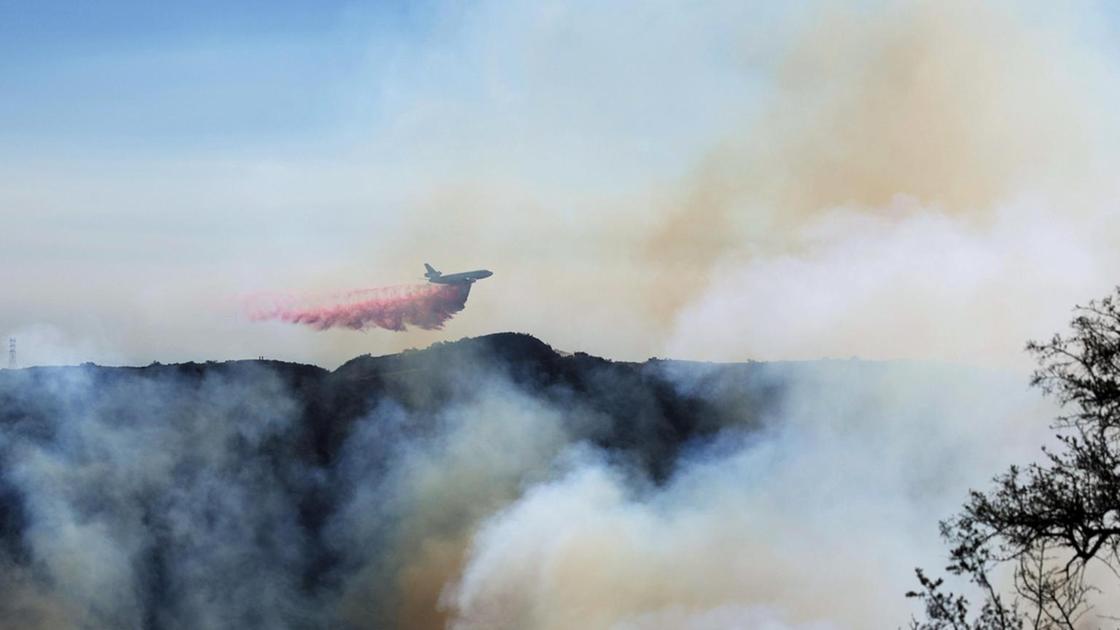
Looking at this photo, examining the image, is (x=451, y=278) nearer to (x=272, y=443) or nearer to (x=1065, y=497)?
(x=272, y=443)

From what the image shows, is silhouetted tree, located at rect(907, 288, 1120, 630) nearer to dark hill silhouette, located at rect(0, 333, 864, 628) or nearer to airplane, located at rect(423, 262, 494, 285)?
dark hill silhouette, located at rect(0, 333, 864, 628)

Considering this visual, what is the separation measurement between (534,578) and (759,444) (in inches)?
506

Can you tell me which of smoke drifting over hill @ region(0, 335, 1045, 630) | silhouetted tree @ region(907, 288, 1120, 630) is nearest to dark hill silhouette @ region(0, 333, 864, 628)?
smoke drifting over hill @ region(0, 335, 1045, 630)

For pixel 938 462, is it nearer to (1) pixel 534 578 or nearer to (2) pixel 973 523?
(1) pixel 534 578

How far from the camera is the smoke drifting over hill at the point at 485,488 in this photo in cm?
4328

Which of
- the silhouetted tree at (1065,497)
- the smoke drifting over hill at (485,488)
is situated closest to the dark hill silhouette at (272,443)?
the smoke drifting over hill at (485,488)

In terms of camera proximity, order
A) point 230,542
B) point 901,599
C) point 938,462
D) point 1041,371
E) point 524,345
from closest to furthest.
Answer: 1. point 1041,371
2. point 901,599
3. point 230,542
4. point 938,462
5. point 524,345

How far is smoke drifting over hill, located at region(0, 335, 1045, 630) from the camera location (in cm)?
4328

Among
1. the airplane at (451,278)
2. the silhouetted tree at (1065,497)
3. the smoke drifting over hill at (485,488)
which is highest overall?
the airplane at (451,278)

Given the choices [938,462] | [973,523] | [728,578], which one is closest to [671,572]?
[728,578]

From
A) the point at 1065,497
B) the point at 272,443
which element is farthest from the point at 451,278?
the point at 1065,497

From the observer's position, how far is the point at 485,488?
49.6 meters

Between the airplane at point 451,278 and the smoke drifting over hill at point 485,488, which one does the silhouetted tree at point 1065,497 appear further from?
the airplane at point 451,278

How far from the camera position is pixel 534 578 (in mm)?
44312
